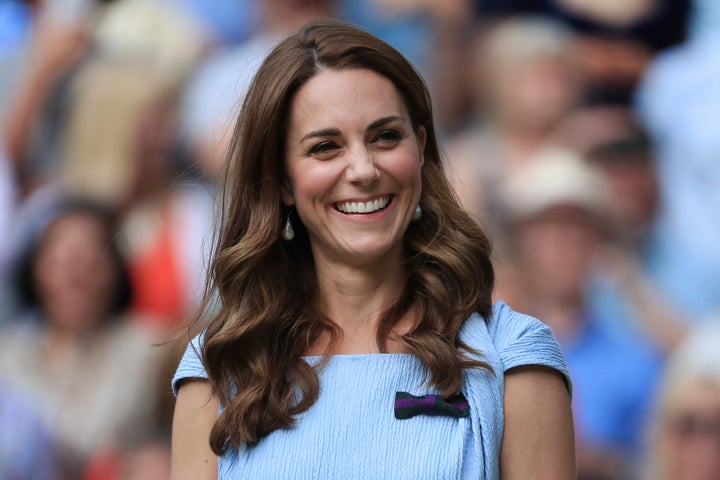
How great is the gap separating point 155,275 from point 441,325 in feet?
10.2

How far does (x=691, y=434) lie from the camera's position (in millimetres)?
4453

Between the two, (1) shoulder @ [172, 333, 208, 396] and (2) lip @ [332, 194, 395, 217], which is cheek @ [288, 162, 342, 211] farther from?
(1) shoulder @ [172, 333, 208, 396]

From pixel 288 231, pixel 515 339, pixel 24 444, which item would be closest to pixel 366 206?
pixel 288 231

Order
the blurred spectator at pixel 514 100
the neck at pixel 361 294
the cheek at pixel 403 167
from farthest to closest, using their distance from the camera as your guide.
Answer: the blurred spectator at pixel 514 100 → the neck at pixel 361 294 → the cheek at pixel 403 167

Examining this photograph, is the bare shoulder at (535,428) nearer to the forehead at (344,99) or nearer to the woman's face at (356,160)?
the woman's face at (356,160)

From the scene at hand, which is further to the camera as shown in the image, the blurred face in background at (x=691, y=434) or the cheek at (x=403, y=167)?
the blurred face in background at (x=691, y=434)

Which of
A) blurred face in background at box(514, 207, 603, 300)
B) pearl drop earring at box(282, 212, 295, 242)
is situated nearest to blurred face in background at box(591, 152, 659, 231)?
blurred face in background at box(514, 207, 603, 300)

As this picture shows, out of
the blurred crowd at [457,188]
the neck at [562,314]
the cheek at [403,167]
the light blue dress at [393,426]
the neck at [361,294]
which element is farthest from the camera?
the neck at [562,314]

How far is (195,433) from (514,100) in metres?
2.84

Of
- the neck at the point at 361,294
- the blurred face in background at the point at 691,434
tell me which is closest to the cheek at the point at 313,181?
the neck at the point at 361,294

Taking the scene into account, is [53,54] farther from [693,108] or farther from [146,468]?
[693,108]

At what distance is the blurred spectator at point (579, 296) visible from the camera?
4523 mm

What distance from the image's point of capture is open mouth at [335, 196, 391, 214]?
2170 mm

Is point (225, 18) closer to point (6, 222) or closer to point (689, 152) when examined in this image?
point (6, 222)
